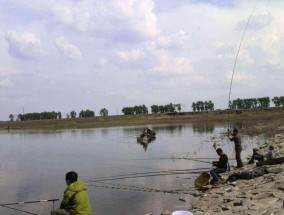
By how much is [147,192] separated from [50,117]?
534 ft

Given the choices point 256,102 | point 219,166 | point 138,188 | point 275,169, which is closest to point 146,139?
point 138,188

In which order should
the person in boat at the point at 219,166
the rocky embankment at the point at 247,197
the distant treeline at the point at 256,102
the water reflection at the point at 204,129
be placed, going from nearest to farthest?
the rocky embankment at the point at 247,197, the person in boat at the point at 219,166, the water reflection at the point at 204,129, the distant treeline at the point at 256,102

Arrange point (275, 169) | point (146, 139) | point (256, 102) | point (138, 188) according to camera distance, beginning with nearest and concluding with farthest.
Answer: point (275, 169), point (138, 188), point (146, 139), point (256, 102)

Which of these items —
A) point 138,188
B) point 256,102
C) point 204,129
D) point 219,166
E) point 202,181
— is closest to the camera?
point 219,166

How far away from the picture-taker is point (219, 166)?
1769cm

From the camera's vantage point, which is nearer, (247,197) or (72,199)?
(72,199)

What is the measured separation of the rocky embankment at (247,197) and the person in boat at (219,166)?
0.72m

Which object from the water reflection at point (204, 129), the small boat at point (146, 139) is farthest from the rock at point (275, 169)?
the water reflection at point (204, 129)

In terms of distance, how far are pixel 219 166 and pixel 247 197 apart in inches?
179

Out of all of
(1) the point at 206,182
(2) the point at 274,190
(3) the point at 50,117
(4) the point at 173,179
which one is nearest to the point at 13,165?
(4) the point at 173,179

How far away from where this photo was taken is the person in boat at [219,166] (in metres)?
17.5

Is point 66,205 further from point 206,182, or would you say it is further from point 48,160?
point 48,160

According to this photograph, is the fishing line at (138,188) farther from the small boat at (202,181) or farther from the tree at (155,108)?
the tree at (155,108)

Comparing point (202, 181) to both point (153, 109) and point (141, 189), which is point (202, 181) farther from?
point (153, 109)
